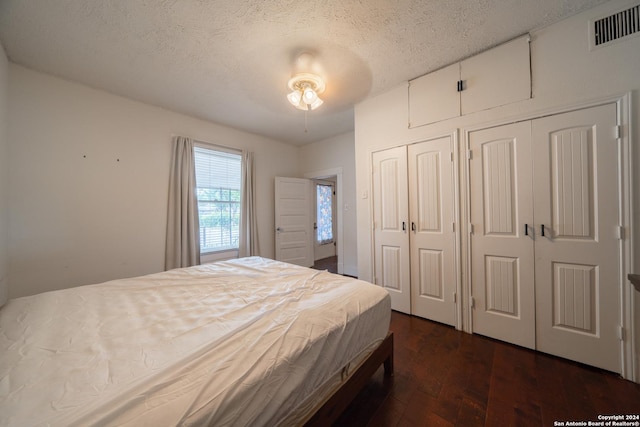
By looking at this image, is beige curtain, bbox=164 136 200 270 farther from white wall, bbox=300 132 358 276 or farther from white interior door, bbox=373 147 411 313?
white interior door, bbox=373 147 411 313

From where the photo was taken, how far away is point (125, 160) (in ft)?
9.04

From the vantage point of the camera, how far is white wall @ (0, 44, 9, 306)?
1962mm

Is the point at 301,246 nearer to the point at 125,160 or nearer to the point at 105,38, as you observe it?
the point at 125,160

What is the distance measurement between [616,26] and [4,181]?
5.20 m

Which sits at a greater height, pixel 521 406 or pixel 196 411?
pixel 196 411

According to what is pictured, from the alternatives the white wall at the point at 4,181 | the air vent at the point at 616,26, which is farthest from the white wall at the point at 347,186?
the white wall at the point at 4,181

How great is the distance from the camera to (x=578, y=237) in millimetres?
1724

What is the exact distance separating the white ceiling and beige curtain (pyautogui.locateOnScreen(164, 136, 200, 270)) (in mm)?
788

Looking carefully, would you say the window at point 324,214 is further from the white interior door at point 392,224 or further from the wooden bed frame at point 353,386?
the wooden bed frame at point 353,386

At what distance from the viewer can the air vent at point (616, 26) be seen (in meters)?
1.54

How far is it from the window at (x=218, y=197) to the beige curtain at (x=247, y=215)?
96 mm

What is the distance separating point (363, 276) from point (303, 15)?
2.83 m

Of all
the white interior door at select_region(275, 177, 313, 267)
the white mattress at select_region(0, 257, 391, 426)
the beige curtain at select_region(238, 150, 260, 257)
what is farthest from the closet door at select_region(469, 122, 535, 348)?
the beige curtain at select_region(238, 150, 260, 257)

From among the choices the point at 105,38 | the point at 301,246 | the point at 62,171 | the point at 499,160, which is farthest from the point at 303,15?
the point at 301,246
